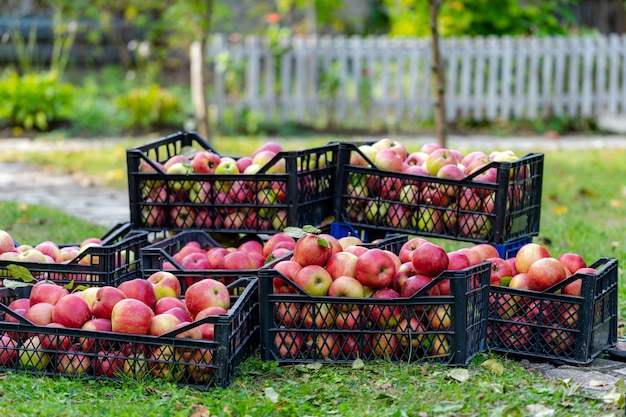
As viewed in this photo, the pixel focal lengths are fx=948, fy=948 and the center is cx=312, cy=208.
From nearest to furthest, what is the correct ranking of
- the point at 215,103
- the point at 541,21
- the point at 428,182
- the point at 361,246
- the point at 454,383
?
the point at 454,383 < the point at 361,246 < the point at 428,182 < the point at 215,103 < the point at 541,21

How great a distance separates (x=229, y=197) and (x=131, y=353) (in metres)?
1.35

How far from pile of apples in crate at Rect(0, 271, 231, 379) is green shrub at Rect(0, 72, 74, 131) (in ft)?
30.9

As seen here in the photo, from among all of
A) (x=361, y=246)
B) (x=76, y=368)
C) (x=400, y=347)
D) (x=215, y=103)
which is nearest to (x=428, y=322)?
(x=400, y=347)

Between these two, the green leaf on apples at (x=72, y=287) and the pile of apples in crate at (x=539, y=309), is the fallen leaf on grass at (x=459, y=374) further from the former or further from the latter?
the green leaf on apples at (x=72, y=287)

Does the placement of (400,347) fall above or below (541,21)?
below

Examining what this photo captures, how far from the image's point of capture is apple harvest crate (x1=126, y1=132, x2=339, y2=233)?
4.93 m

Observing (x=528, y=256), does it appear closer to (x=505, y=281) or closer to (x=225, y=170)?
(x=505, y=281)

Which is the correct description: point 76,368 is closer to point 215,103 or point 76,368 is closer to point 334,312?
point 334,312

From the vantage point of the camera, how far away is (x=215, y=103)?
14055 mm

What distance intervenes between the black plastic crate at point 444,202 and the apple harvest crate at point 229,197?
0.63 feet

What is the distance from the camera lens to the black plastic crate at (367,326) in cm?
392

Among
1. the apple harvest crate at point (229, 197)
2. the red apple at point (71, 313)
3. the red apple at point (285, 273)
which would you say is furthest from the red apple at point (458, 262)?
the red apple at point (71, 313)

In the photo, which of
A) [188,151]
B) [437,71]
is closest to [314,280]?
[188,151]

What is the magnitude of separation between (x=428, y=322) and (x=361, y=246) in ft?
1.80
